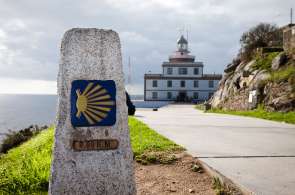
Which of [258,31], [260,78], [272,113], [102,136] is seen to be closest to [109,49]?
[102,136]

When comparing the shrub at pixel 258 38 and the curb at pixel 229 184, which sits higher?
the shrub at pixel 258 38

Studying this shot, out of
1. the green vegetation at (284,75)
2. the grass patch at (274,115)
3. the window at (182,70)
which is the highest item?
the window at (182,70)

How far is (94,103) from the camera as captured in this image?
4.53m

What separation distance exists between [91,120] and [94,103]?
187mm

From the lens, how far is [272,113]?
20.0 meters

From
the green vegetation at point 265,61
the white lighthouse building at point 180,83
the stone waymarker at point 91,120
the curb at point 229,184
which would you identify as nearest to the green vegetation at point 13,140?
the curb at point 229,184

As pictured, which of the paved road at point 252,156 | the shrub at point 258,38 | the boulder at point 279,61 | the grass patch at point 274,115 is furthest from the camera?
the shrub at point 258,38

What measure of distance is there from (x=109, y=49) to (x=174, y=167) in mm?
3146

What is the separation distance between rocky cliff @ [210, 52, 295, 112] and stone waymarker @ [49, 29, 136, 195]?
16.3 metres

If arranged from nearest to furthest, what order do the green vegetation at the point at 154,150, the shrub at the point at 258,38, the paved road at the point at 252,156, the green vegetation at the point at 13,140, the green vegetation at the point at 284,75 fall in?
the paved road at the point at 252,156
the green vegetation at the point at 154,150
the green vegetation at the point at 13,140
the green vegetation at the point at 284,75
the shrub at the point at 258,38

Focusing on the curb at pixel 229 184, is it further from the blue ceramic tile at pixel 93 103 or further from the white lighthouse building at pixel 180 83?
the white lighthouse building at pixel 180 83

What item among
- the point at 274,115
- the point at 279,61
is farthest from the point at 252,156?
the point at 279,61

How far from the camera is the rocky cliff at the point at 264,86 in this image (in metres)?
20.9

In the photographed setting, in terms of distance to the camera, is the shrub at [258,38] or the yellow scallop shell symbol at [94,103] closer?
the yellow scallop shell symbol at [94,103]
